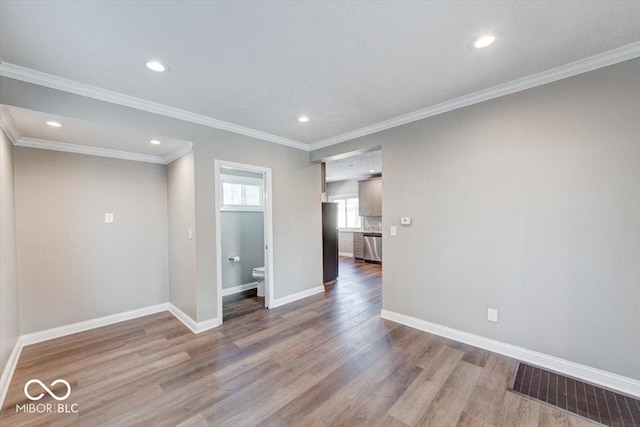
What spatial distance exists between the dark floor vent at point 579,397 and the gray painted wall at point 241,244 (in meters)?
4.15

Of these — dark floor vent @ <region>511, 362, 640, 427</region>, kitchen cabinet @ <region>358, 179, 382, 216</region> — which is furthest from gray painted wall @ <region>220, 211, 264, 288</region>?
dark floor vent @ <region>511, 362, 640, 427</region>

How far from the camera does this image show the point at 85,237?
3.28 meters

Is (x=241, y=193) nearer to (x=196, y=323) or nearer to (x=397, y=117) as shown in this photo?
(x=196, y=323)

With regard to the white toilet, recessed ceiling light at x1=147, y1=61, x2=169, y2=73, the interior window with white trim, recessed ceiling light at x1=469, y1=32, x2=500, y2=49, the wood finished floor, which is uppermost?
recessed ceiling light at x1=469, y1=32, x2=500, y2=49

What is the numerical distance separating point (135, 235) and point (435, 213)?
4065 millimetres

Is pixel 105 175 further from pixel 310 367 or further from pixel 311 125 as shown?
pixel 310 367

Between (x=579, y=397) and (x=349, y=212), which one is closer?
(x=579, y=397)

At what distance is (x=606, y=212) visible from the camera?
2.06 m

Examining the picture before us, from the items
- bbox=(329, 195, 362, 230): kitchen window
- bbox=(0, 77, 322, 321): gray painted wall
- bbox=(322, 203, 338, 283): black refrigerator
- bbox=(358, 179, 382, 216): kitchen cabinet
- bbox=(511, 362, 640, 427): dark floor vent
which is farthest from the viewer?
bbox=(329, 195, 362, 230): kitchen window

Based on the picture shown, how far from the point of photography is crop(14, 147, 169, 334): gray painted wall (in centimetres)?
293

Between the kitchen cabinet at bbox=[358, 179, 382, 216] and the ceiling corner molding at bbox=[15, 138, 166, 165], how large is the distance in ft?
17.9

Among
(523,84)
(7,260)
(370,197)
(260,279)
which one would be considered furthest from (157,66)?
(370,197)

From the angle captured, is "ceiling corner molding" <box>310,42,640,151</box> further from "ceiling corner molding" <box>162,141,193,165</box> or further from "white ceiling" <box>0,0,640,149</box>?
"ceiling corner molding" <box>162,141,193,165</box>

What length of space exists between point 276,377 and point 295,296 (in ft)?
6.57
